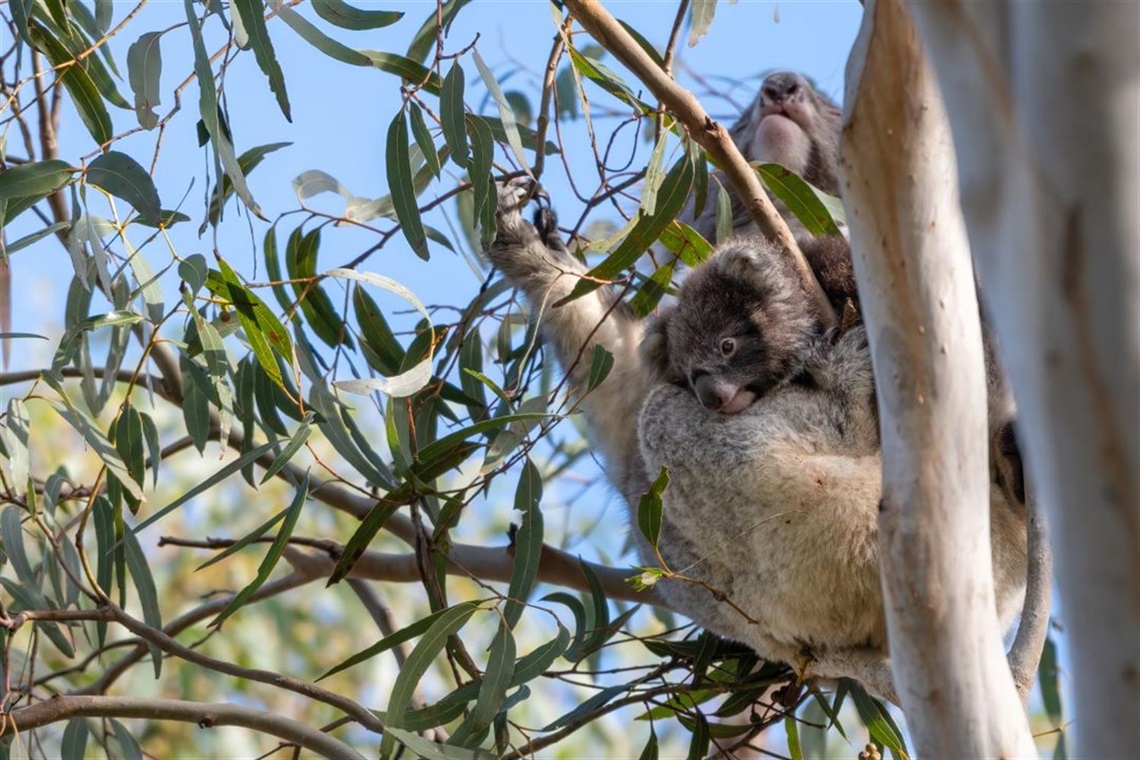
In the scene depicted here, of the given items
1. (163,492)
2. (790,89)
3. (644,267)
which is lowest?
(644,267)

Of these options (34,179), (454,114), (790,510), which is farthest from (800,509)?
(34,179)

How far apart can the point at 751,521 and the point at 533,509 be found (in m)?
0.43

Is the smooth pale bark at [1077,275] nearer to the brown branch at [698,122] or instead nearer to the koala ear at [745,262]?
the brown branch at [698,122]

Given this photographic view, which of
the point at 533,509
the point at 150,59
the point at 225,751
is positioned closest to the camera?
the point at 150,59

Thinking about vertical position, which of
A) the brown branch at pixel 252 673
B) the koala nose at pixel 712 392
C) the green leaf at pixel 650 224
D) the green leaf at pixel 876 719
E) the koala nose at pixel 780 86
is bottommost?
the green leaf at pixel 876 719

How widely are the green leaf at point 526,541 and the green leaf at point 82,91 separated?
99cm

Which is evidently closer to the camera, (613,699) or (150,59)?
(150,59)

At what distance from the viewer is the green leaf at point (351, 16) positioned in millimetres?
2244

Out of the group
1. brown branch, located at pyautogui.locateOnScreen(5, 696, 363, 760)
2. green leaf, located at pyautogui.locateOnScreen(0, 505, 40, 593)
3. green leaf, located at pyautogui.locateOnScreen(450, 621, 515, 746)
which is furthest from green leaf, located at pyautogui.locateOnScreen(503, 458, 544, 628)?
green leaf, located at pyautogui.locateOnScreen(0, 505, 40, 593)

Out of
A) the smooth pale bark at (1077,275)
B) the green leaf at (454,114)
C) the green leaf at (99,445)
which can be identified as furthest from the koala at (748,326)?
the smooth pale bark at (1077,275)

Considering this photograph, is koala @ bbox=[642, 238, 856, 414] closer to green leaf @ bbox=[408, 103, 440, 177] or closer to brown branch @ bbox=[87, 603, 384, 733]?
green leaf @ bbox=[408, 103, 440, 177]

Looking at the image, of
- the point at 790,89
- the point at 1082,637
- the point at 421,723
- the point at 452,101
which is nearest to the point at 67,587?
the point at 421,723

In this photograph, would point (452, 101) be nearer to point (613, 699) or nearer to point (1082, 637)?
point (613, 699)

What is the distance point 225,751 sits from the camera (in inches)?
193
